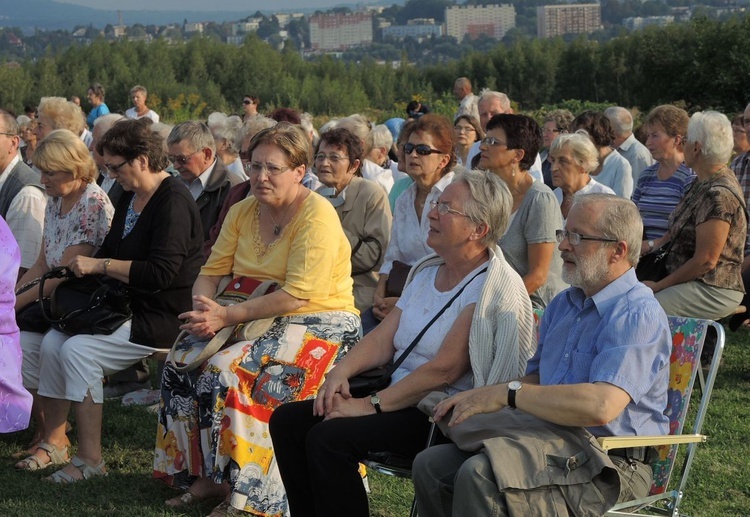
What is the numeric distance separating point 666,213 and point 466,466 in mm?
4488

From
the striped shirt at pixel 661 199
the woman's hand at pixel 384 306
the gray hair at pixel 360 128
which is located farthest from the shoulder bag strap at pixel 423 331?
the gray hair at pixel 360 128

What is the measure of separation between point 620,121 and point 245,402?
603cm

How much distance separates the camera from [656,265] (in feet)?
19.8

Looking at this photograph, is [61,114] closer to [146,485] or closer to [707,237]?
[146,485]

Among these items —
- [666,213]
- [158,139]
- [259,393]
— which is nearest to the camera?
[259,393]

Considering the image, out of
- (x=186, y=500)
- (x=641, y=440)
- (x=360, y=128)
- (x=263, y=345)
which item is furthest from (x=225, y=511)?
(x=360, y=128)

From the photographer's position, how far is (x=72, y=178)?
5598 millimetres

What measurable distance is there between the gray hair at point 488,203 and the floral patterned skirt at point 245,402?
1.13m

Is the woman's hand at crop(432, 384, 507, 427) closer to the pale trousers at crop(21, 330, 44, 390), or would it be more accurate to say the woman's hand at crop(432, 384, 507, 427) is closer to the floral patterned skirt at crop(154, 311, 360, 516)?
the floral patterned skirt at crop(154, 311, 360, 516)

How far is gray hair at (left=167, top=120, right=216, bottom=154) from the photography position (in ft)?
22.3

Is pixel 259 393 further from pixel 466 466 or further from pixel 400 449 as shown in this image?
pixel 466 466

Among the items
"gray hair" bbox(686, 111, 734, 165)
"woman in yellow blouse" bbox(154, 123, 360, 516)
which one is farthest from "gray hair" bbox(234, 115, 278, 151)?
"gray hair" bbox(686, 111, 734, 165)

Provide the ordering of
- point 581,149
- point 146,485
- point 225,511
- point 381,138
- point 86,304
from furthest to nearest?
point 381,138 < point 581,149 < point 86,304 < point 146,485 < point 225,511

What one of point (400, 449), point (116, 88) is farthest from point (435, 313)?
point (116, 88)
